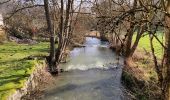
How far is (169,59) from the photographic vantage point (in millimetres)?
7148

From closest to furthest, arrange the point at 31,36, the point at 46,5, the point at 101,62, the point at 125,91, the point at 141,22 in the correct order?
the point at 141,22 < the point at 125,91 < the point at 46,5 < the point at 101,62 < the point at 31,36

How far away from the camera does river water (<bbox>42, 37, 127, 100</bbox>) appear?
60.6 ft

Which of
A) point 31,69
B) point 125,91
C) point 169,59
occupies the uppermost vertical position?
point 169,59

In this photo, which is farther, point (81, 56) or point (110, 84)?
point (81, 56)

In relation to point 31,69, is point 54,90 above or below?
below

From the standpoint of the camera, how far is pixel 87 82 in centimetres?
2170

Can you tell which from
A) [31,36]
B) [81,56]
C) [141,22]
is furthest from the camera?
[31,36]

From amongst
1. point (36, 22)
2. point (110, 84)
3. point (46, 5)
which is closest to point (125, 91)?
point (110, 84)

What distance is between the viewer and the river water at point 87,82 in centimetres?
1847

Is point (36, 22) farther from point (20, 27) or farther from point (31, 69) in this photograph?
point (31, 69)

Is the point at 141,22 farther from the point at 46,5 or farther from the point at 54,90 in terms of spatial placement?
the point at 46,5

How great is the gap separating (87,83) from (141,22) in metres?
14.7

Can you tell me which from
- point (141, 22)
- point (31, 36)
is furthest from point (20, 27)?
point (141, 22)

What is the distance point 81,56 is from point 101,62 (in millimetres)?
4471
